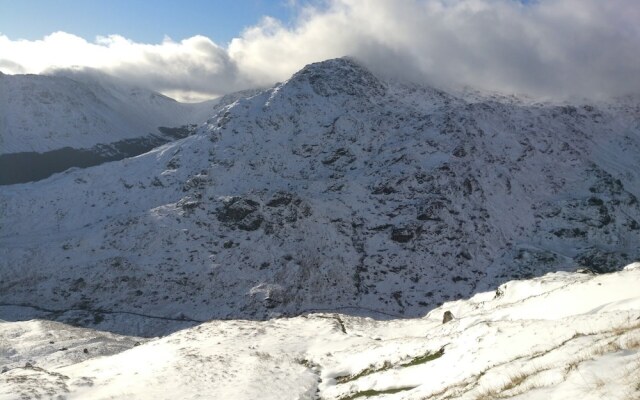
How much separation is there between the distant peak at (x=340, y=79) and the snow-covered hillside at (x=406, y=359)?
12203cm

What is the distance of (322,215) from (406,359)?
7694 centimetres

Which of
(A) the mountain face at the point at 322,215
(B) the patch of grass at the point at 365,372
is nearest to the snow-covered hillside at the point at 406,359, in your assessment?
(B) the patch of grass at the point at 365,372

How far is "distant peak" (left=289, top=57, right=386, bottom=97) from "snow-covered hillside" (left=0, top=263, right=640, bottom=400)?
400 feet

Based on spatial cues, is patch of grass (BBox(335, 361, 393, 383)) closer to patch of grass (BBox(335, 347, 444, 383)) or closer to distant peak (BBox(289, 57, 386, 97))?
patch of grass (BBox(335, 347, 444, 383))

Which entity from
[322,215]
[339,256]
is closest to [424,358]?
[339,256]

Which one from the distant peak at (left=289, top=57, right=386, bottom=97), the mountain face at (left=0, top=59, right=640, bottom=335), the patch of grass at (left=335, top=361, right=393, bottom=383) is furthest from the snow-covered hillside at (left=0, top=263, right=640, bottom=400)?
the distant peak at (left=289, top=57, right=386, bottom=97)

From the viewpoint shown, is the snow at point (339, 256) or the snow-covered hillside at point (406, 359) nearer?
the snow-covered hillside at point (406, 359)

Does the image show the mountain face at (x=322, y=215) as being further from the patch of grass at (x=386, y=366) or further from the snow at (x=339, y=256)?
the patch of grass at (x=386, y=366)

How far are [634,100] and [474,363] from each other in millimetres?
203270

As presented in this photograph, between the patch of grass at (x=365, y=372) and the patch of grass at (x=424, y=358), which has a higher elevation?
the patch of grass at (x=424, y=358)

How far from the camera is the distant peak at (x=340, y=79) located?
158 meters

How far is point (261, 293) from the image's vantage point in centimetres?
8338

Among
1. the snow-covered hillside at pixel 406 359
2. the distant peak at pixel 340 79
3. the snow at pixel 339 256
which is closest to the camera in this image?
the snow-covered hillside at pixel 406 359

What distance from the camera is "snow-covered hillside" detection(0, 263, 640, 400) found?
11.5 metres
